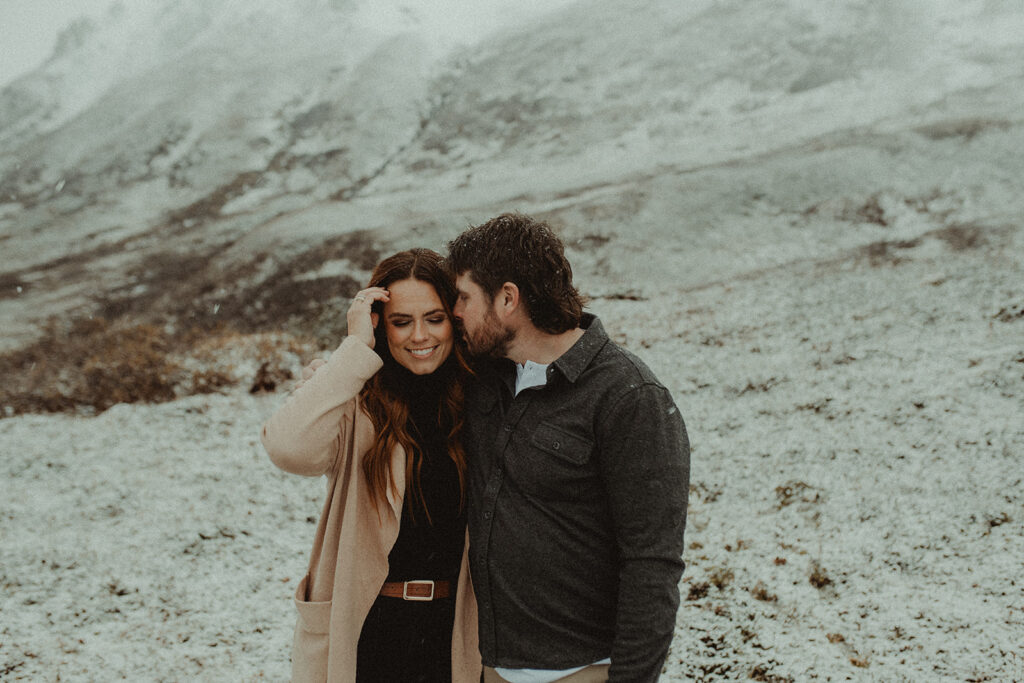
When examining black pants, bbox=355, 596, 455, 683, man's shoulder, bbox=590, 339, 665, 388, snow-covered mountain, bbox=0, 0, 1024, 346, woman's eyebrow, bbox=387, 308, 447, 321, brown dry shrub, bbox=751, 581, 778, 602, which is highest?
snow-covered mountain, bbox=0, 0, 1024, 346

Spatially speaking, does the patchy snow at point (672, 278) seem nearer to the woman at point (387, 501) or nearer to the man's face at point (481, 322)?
the woman at point (387, 501)

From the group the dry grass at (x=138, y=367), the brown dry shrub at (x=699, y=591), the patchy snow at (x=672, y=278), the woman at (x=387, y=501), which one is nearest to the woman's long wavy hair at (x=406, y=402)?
the woman at (x=387, y=501)

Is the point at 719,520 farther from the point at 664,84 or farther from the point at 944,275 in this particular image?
the point at 664,84

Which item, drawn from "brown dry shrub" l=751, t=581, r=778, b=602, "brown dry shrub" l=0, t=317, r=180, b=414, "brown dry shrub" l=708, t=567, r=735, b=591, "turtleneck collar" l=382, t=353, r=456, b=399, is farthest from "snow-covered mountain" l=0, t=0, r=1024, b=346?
"turtleneck collar" l=382, t=353, r=456, b=399

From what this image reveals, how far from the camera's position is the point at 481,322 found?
3.34m

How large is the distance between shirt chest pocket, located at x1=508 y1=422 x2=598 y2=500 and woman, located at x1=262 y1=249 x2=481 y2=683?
27.1 inches

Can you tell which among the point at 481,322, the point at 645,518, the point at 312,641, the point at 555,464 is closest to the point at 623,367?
the point at 555,464

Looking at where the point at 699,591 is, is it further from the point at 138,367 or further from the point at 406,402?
the point at 138,367

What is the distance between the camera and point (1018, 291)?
1215 cm

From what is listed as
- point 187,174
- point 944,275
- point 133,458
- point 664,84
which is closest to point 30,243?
point 187,174

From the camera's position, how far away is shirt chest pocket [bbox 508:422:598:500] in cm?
297

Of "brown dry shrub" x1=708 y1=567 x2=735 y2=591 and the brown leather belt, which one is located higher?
the brown leather belt

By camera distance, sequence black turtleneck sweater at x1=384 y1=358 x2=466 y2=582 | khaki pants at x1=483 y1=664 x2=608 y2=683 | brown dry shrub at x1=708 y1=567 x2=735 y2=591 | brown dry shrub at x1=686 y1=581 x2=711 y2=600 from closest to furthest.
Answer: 1. khaki pants at x1=483 y1=664 x2=608 y2=683
2. black turtleneck sweater at x1=384 y1=358 x2=466 y2=582
3. brown dry shrub at x1=686 y1=581 x2=711 y2=600
4. brown dry shrub at x1=708 y1=567 x2=735 y2=591

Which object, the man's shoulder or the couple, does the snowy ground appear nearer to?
the couple
